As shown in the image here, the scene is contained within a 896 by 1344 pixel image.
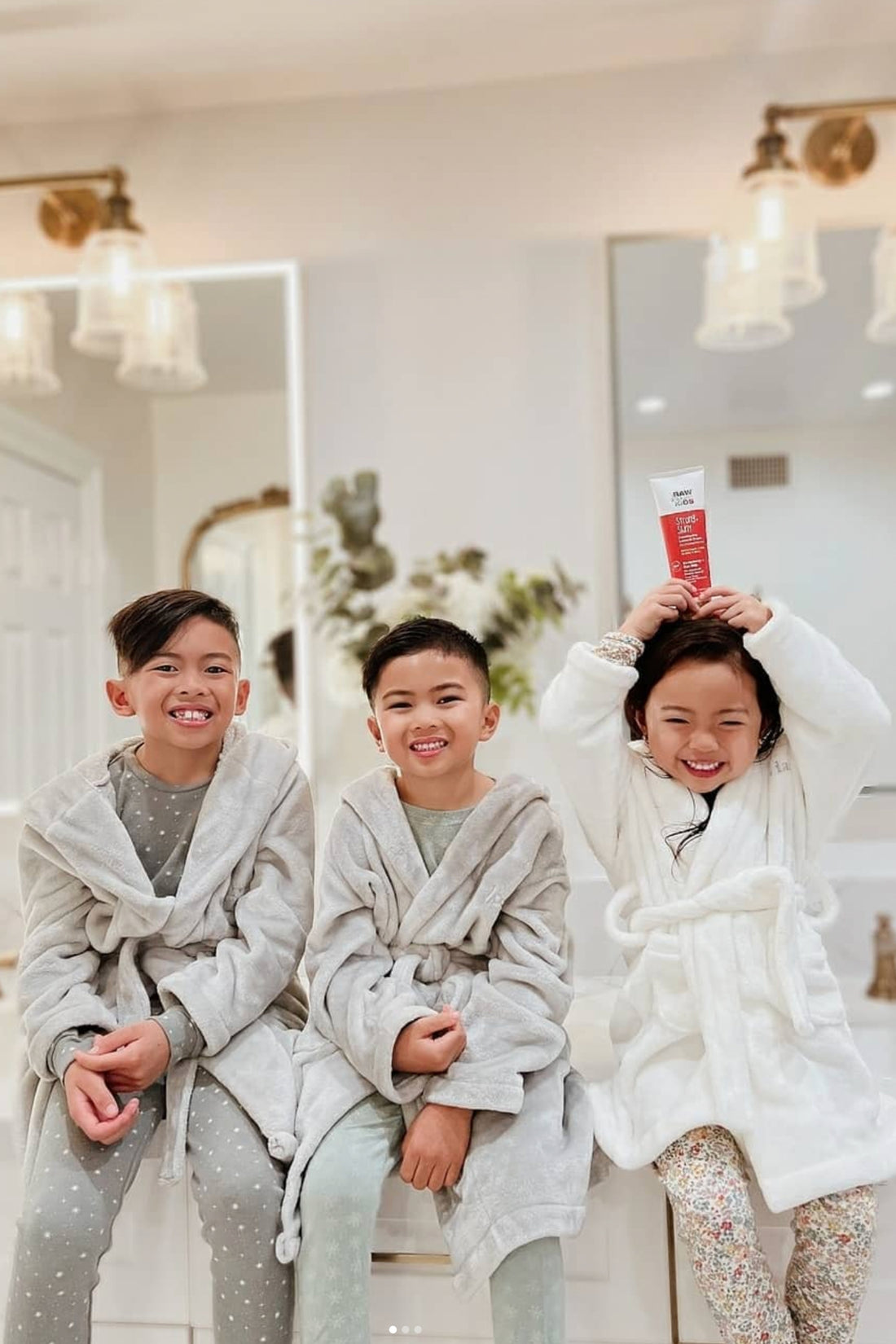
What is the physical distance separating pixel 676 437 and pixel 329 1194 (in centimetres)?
120

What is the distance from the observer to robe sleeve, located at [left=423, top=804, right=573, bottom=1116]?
0.88m

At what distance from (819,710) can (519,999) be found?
366mm

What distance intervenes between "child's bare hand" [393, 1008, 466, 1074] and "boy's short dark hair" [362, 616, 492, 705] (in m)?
0.30

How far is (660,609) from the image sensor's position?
0.98 m

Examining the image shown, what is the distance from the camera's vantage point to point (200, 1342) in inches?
37.5

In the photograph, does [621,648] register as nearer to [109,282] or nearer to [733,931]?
[733,931]

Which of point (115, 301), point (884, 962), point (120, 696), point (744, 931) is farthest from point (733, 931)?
point (115, 301)

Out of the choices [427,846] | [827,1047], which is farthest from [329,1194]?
[827,1047]

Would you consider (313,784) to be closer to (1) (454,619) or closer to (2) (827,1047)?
(1) (454,619)

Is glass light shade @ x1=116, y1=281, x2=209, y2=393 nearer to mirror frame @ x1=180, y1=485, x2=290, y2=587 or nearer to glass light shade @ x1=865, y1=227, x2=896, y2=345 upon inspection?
mirror frame @ x1=180, y1=485, x2=290, y2=587

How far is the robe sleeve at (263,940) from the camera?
0.94 meters

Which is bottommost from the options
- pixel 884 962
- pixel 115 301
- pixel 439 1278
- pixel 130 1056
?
pixel 439 1278

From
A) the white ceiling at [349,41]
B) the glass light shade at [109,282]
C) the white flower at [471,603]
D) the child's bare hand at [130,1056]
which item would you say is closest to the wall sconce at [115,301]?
the glass light shade at [109,282]

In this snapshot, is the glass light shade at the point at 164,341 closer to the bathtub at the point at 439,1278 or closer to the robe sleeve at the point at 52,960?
the robe sleeve at the point at 52,960
